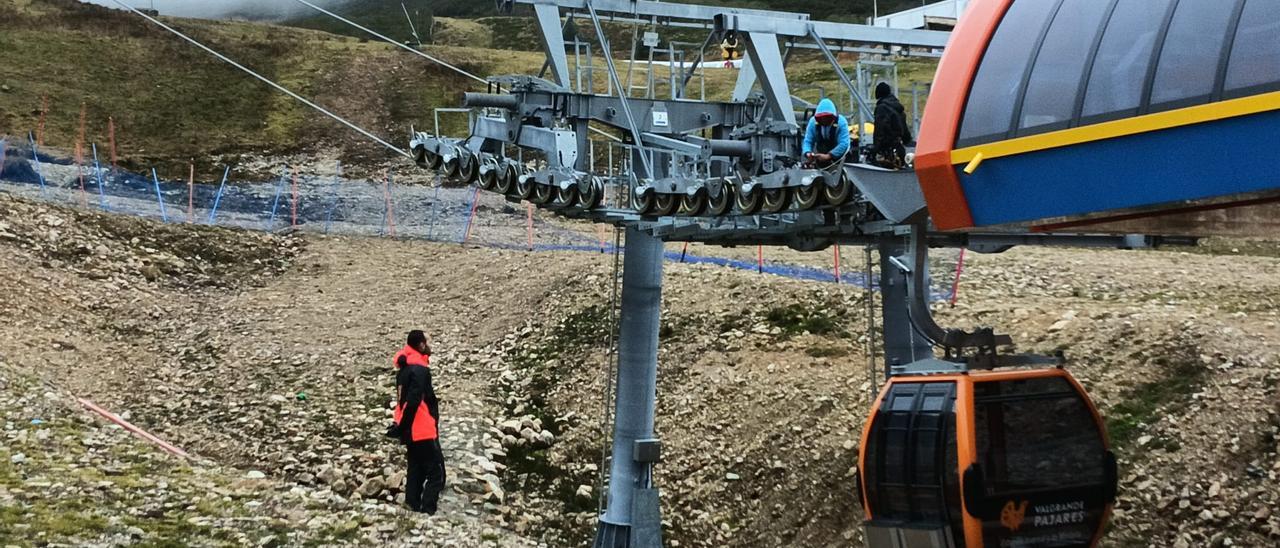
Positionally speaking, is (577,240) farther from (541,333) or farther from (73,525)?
(73,525)

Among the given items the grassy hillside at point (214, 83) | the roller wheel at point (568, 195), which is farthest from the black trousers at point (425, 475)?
the grassy hillside at point (214, 83)

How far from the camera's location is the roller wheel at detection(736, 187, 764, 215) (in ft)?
49.2

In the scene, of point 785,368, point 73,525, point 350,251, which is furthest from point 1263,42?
point 350,251

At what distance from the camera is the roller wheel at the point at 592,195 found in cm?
1806

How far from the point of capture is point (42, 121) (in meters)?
56.2

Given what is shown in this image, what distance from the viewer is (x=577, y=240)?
40.8 m

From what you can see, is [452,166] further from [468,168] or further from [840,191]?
[840,191]

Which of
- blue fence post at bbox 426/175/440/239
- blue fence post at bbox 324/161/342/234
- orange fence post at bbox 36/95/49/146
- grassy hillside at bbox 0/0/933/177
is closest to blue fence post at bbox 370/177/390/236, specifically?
blue fence post at bbox 426/175/440/239

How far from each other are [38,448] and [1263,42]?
51.5 feet

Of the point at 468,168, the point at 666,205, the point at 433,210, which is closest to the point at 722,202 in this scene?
the point at 666,205

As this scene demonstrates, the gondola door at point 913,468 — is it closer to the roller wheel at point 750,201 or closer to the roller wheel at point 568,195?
the roller wheel at point 750,201

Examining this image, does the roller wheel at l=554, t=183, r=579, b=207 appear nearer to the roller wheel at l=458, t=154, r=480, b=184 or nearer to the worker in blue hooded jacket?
the roller wheel at l=458, t=154, r=480, b=184

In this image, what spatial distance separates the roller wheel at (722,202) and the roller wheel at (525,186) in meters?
3.47

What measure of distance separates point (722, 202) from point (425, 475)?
16.5ft
